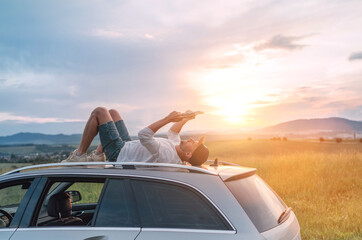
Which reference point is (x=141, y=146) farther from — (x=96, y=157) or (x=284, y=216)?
(x=284, y=216)

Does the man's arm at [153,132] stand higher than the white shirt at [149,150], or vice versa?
the man's arm at [153,132]

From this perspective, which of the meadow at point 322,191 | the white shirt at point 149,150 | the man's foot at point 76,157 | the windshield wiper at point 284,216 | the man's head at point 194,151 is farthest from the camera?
the meadow at point 322,191

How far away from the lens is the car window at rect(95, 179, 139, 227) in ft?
10.9

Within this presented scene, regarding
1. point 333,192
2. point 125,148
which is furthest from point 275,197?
point 333,192

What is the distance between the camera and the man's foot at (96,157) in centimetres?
619

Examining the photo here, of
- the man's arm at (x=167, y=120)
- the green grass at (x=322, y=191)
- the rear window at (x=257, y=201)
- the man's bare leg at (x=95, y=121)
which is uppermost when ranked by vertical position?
the man's bare leg at (x=95, y=121)

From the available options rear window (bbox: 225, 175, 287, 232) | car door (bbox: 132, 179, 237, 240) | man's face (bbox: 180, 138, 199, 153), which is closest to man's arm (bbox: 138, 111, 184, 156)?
man's face (bbox: 180, 138, 199, 153)

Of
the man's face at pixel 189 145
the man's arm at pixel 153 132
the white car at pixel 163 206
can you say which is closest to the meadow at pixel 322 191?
the man's face at pixel 189 145

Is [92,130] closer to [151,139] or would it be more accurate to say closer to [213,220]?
[151,139]

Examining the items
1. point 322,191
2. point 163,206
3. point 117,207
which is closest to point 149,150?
point 117,207

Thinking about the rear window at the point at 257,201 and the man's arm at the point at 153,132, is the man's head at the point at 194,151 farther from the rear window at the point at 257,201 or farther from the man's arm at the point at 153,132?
the rear window at the point at 257,201

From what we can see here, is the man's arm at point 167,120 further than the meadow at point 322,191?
No

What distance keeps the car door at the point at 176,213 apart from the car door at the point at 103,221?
10cm

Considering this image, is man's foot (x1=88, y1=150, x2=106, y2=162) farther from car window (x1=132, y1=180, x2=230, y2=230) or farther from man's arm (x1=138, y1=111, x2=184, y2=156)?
car window (x1=132, y1=180, x2=230, y2=230)
